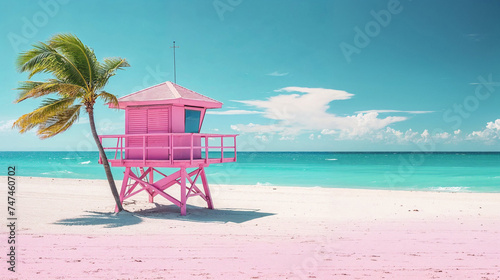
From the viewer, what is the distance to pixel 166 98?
12.7m

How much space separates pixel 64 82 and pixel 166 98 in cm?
293

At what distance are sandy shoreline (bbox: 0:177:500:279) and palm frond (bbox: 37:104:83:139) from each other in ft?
8.23

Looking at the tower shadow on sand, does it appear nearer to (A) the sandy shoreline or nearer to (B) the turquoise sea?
(A) the sandy shoreline

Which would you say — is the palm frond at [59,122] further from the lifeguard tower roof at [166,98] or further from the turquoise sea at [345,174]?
the turquoise sea at [345,174]

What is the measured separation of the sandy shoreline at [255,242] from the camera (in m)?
6.62

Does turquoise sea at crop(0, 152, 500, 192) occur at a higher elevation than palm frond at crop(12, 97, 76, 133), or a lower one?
lower

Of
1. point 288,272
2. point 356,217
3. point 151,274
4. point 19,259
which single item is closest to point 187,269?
point 151,274

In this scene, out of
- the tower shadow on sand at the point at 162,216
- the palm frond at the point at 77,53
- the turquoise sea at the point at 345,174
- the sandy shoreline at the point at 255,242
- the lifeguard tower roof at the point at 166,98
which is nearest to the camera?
the sandy shoreline at the point at 255,242

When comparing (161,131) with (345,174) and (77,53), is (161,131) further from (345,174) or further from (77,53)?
(345,174)

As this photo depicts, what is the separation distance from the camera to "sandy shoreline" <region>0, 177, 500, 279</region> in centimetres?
662

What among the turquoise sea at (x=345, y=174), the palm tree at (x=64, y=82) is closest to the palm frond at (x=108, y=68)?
the palm tree at (x=64, y=82)

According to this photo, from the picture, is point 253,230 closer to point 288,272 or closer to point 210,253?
point 210,253

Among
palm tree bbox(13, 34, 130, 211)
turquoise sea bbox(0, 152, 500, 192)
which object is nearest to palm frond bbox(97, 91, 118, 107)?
palm tree bbox(13, 34, 130, 211)

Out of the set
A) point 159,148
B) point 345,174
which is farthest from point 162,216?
point 345,174
